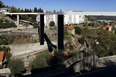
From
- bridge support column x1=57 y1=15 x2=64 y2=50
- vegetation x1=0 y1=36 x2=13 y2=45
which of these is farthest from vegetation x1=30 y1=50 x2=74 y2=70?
vegetation x1=0 y1=36 x2=13 y2=45

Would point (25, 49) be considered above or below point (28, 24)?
below

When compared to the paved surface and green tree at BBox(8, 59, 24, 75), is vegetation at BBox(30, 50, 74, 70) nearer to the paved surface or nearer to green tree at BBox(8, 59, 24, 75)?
green tree at BBox(8, 59, 24, 75)

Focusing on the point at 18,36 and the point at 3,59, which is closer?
the point at 3,59

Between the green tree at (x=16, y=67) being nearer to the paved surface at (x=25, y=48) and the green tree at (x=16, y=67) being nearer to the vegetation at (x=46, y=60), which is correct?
the vegetation at (x=46, y=60)

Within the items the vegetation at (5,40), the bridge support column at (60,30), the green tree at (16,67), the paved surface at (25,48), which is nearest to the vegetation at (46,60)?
the bridge support column at (60,30)

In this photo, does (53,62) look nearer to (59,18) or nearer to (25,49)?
(59,18)

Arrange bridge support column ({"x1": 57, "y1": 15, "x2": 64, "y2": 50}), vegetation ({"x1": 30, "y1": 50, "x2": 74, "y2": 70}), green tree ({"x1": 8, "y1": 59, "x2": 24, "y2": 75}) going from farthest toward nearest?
bridge support column ({"x1": 57, "y1": 15, "x2": 64, "y2": 50})
green tree ({"x1": 8, "y1": 59, "x2": 24, "y2": 75})
vegetation ({"x1": 30, "y1": 50, "x2": 74, "y2": 70})

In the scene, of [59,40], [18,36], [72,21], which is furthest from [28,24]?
[72,21]

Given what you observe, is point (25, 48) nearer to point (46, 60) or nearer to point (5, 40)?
point (5, 40)

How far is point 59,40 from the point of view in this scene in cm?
789

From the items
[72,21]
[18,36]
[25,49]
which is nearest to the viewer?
[25,49]

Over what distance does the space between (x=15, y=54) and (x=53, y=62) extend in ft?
28.0

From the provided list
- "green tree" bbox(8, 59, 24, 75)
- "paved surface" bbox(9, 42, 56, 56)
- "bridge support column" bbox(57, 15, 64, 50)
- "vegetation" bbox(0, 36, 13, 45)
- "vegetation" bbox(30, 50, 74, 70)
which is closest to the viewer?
"vegetation" bbox(30, 50, 74, 70)

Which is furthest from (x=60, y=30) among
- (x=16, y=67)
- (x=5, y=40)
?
(x=5, y=40)
